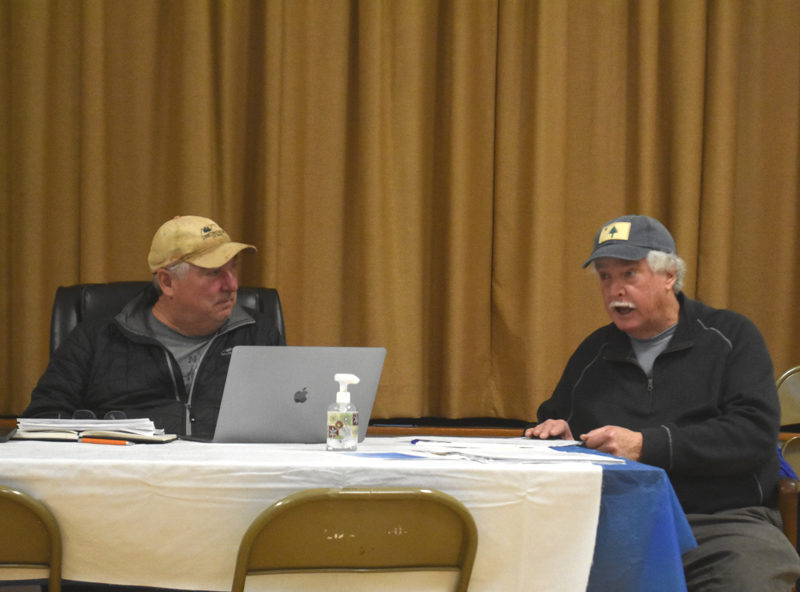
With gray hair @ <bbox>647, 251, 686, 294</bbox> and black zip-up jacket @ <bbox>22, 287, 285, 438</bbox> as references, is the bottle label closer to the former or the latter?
black zip-up jacket @ <bbox>22, 287, 285, 438</bbox>

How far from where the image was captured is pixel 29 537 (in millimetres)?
1268

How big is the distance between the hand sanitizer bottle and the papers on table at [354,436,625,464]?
0.03 meters

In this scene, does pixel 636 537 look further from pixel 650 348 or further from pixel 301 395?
pixel 650 348

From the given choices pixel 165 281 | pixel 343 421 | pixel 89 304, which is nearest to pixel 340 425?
pixel 343 421

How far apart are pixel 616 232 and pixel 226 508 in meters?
1.28

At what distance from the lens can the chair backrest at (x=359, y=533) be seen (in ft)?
4.07

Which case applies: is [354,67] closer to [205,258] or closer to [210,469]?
[205,258]

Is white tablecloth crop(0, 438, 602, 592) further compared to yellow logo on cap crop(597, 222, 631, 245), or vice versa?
yellow logo on cap crop(597, 222, 631, 245)

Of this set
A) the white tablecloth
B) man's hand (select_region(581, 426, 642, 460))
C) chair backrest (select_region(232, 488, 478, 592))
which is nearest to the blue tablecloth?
the white tablecloth

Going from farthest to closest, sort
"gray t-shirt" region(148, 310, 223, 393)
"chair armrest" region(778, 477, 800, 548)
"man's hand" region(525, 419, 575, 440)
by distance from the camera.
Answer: "gray t-shirt" region(148, 310, 223, 393) < "man's hand" region(525, 419, 575, 440) < "chair armrest" region(778, 477, 800, 548)

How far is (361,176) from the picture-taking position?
3.14 metres

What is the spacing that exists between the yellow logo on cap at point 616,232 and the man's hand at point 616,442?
1.95 feet

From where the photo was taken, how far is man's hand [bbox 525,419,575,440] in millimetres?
1961

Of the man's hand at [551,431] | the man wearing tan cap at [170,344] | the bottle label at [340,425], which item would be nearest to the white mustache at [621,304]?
the man's hand at [551,431]
